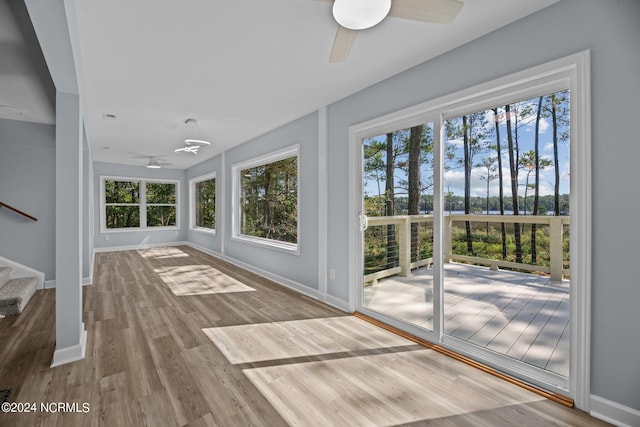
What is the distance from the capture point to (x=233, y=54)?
8.02 feet

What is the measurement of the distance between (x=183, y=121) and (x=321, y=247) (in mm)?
→ 2639

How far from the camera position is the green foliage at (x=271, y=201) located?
4.65 metres

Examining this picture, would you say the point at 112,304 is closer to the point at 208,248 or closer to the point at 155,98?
the point at 155,98

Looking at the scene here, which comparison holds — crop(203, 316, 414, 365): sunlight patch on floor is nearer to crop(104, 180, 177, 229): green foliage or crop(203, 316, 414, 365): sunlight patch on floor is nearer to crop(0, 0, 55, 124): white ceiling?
crop(0, 0, 55, 124): white ceiling

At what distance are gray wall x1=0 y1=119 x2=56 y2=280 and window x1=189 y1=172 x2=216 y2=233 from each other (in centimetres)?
305

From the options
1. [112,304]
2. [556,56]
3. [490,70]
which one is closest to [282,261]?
[112,304]

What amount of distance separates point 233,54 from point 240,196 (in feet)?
12.7

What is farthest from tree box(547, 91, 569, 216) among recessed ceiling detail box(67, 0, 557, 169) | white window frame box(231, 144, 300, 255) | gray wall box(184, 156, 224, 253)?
gray wall box(184, 156, 224, 253)

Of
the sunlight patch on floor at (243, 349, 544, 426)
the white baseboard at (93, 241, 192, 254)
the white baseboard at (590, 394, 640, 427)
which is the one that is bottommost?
the sunlight patch on floor at (243, 349, 544, 426)

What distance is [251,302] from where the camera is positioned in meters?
3.71

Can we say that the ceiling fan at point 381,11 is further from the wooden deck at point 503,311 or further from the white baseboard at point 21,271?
the white baseboard at point 21,271

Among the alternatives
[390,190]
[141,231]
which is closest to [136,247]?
[141,231]

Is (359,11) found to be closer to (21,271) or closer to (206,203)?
(21,271)

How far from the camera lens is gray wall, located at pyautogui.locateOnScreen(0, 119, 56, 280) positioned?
411 cm
